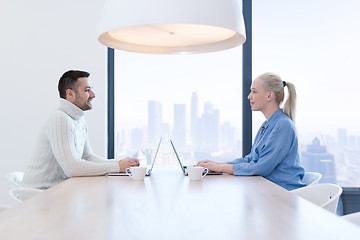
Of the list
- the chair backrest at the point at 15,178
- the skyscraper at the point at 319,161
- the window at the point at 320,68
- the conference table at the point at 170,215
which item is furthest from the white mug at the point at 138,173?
the skyscraper at the point at 319,161

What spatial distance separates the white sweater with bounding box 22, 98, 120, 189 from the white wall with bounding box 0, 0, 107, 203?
3.47 feet

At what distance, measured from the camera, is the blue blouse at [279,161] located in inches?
102

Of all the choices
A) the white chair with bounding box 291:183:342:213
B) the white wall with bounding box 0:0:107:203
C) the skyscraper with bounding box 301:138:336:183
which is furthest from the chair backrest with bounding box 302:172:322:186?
the white wall with bounding box 0:0:107:203

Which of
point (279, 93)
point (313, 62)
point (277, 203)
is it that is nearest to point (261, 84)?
point (279, 93)

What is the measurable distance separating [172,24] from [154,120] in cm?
211

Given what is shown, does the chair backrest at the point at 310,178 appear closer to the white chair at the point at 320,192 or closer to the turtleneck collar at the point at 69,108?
the white chair at the point at 320,192

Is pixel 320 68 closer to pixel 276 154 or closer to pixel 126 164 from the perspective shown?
pixel 276 154

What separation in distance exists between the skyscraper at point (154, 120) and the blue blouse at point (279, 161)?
1.50 metres

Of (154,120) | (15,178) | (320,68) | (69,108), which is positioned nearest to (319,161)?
(320,68)

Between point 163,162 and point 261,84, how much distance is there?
3.10 ft

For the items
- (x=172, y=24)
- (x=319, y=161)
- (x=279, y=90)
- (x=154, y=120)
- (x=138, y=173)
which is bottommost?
(x=319, y=161)

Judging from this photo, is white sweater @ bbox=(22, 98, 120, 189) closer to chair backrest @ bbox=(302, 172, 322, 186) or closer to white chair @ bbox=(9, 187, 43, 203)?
white chair @ bbox=(9, 187, 43, 203)

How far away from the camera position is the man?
2545 millimetres

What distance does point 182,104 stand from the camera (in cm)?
407
